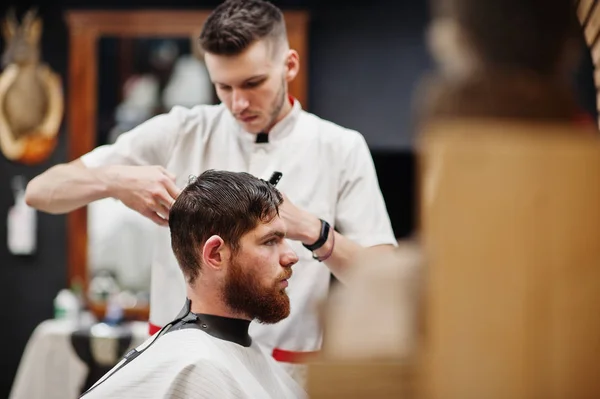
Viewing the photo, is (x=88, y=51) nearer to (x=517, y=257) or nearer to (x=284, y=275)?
(x=284, y=275)

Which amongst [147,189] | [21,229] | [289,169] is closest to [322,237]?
[289,169]

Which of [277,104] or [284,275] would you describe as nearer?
[284,275]

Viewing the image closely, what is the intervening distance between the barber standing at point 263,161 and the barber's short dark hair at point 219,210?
232mm

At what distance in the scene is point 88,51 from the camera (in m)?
5.69

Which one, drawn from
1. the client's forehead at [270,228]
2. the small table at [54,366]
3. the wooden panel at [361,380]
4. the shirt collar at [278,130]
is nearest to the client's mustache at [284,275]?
the client's forehead at [270,228]

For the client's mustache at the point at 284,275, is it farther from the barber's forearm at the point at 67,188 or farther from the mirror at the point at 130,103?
the mirror at the point at 130,103

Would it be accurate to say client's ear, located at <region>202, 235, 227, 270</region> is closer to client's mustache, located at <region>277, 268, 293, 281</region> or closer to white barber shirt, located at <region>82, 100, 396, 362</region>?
client's mustache, located at <region>277, 268, 293, 281</region>

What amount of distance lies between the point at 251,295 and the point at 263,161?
50 cm

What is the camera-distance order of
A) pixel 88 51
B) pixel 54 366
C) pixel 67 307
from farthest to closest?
pixel 88 51 < pixel 67 307 < pixel 54 366

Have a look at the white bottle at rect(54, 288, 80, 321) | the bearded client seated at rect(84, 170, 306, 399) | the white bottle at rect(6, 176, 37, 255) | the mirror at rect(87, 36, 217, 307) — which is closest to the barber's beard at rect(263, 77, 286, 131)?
the bearded client seated at rect(84, 170, 306, 399)

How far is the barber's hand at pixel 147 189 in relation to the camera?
2.21 m

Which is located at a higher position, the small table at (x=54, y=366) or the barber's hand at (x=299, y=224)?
the barber's hand at (x=299, y=224)

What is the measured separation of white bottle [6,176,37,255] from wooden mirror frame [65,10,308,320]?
304 mm

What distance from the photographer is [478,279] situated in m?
0.83
